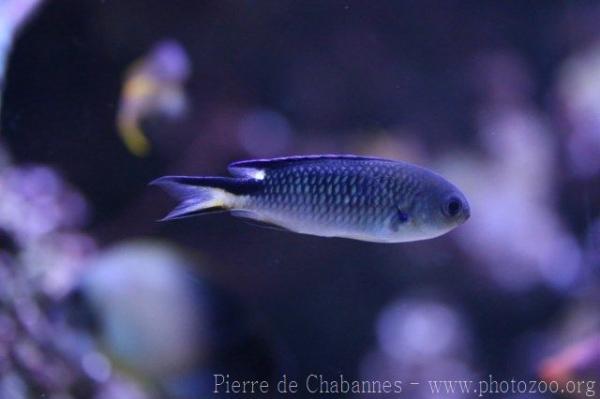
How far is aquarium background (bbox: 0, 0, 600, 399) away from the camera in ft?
5.79

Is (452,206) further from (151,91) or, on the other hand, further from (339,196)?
(151,91)

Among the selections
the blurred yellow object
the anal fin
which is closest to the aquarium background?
the blurred yellow object

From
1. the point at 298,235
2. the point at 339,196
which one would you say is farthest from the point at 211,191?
the point at 298,235

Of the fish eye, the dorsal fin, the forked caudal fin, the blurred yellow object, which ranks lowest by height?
the fish eye

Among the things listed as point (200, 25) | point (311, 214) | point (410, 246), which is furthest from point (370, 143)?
point (200, 25)

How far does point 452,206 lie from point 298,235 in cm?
56

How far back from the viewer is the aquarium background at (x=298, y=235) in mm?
1765

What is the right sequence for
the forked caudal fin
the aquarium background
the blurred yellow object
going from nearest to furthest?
the forked caudal fin < the aquarium background < the blurred yellow object

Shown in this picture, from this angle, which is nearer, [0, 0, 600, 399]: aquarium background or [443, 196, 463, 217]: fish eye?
[443, 196, 463, 217]: fish eye

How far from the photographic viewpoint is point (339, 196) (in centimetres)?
141

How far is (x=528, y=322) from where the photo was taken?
1.76 metres

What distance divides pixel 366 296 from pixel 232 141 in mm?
671

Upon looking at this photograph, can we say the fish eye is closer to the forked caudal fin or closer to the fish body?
the fish body

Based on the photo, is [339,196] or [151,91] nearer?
[339,196]
